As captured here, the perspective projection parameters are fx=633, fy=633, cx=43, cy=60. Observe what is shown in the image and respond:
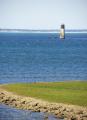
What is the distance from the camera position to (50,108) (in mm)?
43500

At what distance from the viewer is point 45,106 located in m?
44.2

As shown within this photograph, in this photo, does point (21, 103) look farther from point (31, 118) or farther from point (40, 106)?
point (31, 118)

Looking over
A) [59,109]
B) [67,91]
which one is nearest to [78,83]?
[67,91]

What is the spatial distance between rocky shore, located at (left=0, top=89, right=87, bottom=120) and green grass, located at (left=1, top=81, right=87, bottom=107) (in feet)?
3.72

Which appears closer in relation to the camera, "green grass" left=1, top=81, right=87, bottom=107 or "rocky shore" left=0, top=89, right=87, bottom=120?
"rocky shore" left=0, top=89, right=87, bottom=120

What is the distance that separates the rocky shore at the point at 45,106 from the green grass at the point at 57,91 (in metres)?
1.13

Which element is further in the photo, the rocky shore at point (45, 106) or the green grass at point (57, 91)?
the green grass at point (57, 91)

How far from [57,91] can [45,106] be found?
241 inches

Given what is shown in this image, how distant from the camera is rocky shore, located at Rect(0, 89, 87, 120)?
1623 inches

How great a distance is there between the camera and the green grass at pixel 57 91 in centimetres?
4603

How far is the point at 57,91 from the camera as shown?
50.2m

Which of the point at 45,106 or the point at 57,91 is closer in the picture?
the point at 45,106

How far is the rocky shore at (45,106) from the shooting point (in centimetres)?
4122

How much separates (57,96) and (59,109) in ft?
15.1
